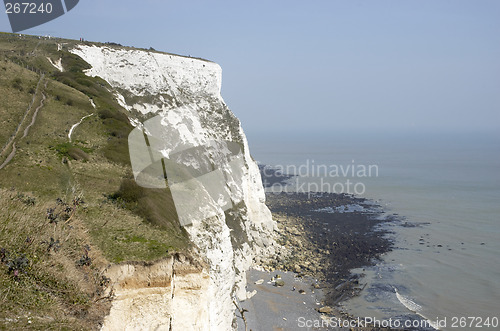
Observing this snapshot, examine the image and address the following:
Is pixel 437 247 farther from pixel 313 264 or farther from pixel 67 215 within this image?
pixel 67 215

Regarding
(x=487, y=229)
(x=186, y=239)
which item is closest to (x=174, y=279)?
(x=186, y=239)

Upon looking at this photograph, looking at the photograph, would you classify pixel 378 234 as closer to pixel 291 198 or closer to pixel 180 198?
pixel 291 198

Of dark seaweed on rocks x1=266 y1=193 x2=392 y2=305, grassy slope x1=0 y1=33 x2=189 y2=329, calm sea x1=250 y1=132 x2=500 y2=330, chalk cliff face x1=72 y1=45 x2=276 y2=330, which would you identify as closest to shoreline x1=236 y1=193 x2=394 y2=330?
dark seaweed on rocks x1=266 y1=193 x2=392 y2=305

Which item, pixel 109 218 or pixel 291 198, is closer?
pixel 109 218

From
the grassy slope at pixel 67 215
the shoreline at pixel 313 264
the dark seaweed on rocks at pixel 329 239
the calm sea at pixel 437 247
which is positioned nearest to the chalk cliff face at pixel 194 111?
the shoreline at pixel 313 264

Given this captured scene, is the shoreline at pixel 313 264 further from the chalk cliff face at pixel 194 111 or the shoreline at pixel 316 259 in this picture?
the chalk cliff face at pixel 194 111

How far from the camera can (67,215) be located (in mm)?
14477

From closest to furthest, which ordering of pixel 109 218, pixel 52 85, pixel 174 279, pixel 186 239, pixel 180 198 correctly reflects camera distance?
1. pixel 174 279
2. pixel 109 218
3. pixel 186 239
4. pixel 180 198
5. pixel 52 85

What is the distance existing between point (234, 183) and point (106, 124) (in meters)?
17.5

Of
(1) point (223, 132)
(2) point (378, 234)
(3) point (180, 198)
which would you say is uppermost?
(1) point (223, 132)

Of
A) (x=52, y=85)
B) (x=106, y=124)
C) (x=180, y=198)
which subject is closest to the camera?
(x=180, y=198)

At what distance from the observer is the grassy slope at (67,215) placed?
9.30 metres

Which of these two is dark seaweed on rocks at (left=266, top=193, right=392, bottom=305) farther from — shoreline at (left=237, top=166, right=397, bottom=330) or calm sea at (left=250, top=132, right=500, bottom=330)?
calm sea at (left=250, top=132, right=500, bottom=330)

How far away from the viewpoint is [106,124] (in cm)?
2847
